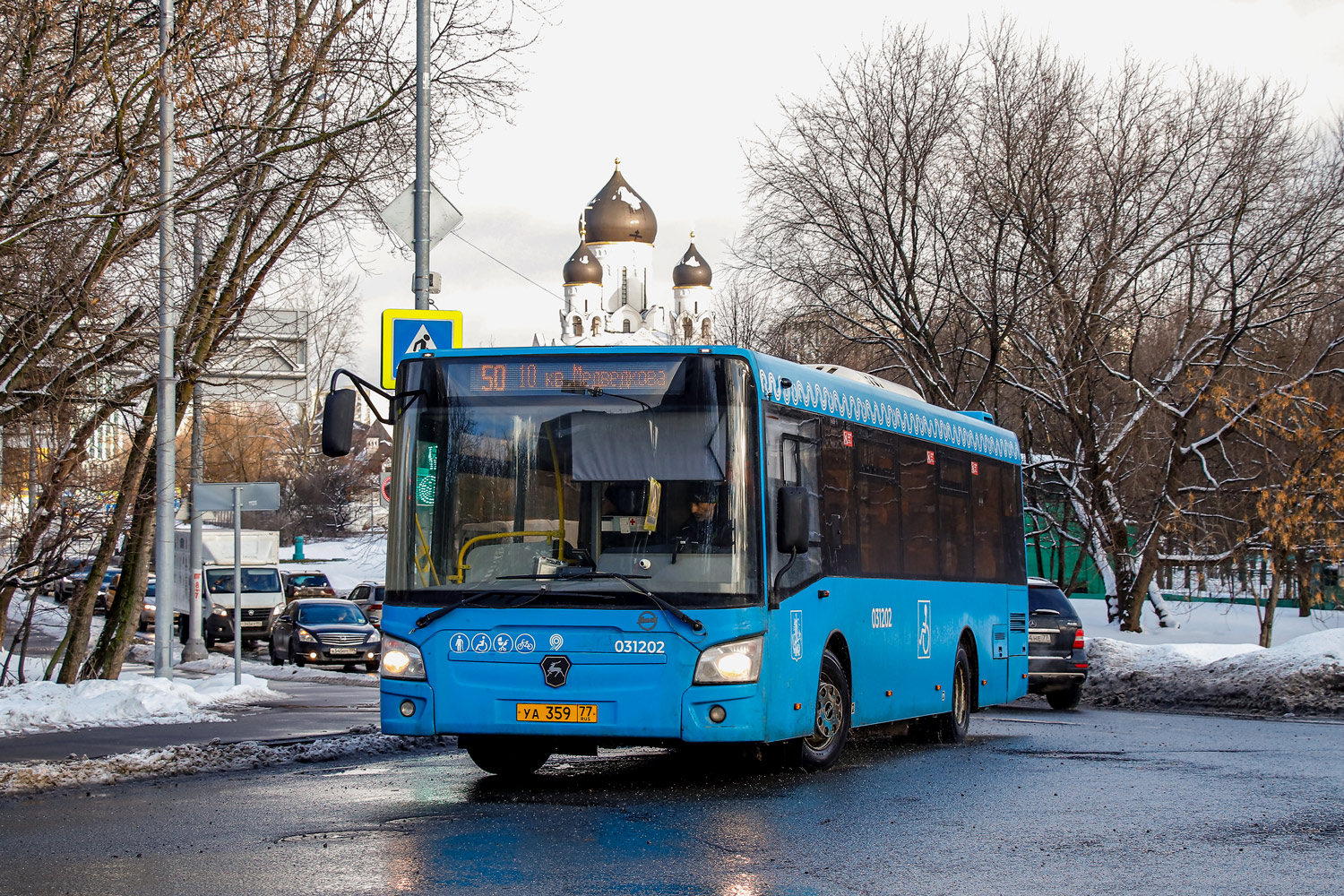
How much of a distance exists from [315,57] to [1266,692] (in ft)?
45.6

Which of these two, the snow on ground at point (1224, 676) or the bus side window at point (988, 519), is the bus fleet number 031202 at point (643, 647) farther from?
the snow on ground at point (1224, 676)

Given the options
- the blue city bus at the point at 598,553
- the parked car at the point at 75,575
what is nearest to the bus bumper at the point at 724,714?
the blue city bus at the point at 598,553

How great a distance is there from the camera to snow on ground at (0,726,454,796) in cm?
1019

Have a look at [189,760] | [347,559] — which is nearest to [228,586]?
[189,760]

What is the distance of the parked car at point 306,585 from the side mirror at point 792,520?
37144 millimetres

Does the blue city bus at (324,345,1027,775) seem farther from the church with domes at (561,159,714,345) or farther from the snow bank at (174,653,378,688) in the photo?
the church with domes at (561,159,714,345)

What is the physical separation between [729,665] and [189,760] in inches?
178

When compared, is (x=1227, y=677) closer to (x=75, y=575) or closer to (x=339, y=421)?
(x=339, y=421)

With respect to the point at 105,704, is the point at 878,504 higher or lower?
higher

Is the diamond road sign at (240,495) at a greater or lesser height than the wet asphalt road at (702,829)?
greater

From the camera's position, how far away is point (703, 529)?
9469mm

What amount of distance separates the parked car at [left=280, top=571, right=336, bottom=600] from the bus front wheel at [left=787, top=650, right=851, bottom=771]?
117 feet

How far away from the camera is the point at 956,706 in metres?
14.1

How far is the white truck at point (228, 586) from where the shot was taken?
38.9m
